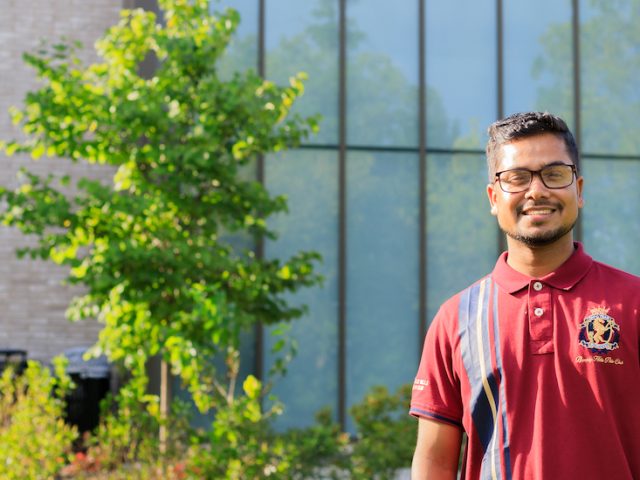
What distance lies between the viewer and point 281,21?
11828 millimetres

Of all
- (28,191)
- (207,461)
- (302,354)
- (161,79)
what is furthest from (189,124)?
(302,354)

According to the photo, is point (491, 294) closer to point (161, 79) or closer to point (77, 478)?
point (77, 478)

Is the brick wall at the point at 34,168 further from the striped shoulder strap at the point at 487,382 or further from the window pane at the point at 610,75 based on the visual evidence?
the striped shoulder strap at the point at 487,382

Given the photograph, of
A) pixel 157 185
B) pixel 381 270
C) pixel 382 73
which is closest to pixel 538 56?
pixel 382 73

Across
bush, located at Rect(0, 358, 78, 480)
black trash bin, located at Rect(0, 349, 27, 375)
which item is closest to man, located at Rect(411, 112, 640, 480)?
bush, located at Rect(0, 358, 78, 480)

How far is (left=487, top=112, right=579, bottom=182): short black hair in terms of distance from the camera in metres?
2.43

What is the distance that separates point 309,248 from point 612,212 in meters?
3.75

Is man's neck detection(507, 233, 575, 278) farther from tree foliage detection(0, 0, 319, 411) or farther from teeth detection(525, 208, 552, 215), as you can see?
tree foliage detection(0, 0, 319, 411)

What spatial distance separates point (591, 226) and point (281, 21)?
4430 millimetres

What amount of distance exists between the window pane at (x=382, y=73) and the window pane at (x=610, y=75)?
6.95ft

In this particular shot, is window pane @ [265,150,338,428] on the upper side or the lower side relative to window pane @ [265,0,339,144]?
lower

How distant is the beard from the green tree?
17.8ft

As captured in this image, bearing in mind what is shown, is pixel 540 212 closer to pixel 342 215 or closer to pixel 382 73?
pixel 342 215

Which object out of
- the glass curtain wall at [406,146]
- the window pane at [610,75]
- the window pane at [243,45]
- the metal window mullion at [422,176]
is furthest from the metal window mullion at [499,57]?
the window pane at [243,45]
